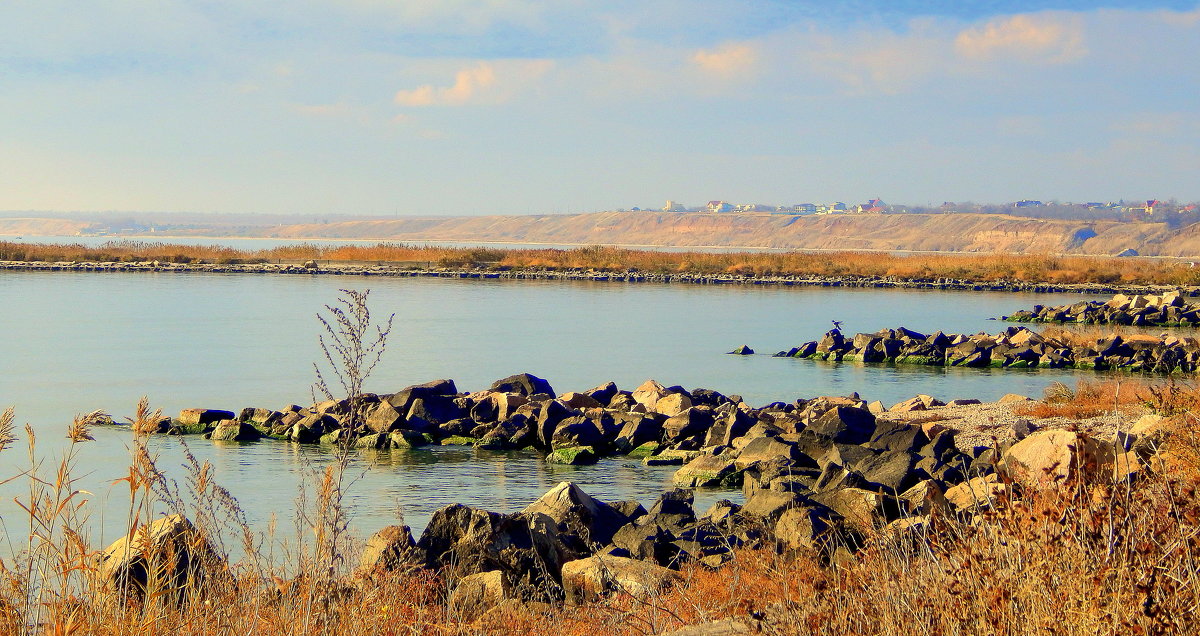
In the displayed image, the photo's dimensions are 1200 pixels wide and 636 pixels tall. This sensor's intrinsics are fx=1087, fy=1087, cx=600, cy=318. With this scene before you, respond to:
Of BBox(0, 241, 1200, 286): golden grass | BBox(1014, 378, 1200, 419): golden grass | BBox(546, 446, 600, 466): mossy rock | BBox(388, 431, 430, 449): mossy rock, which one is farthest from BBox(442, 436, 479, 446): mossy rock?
BBox(0, 241, 1200, 286): golden grass

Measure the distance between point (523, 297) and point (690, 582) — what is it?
43.9 m

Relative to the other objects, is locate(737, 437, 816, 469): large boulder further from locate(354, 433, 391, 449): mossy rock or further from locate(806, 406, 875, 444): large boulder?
locate(354, 433, 391, 449): mossy rock

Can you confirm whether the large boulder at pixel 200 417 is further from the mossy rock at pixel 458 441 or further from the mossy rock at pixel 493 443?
the mossy rock at pixel 493 443

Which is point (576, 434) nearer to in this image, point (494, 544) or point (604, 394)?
point (604, 394)

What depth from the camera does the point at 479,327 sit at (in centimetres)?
3494

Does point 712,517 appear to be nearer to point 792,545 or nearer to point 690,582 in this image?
point 792,545

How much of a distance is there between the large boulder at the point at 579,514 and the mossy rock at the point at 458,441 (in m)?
6.45

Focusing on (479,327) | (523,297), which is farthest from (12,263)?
(479,327)

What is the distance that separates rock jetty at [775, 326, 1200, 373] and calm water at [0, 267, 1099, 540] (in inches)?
46.1

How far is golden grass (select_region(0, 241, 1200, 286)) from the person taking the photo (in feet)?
218

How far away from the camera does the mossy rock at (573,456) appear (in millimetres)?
14836

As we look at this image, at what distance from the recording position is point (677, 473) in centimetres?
1375

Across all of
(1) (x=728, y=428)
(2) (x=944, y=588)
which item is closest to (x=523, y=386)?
(1) (x=728, y=428)

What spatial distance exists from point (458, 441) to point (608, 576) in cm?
924
